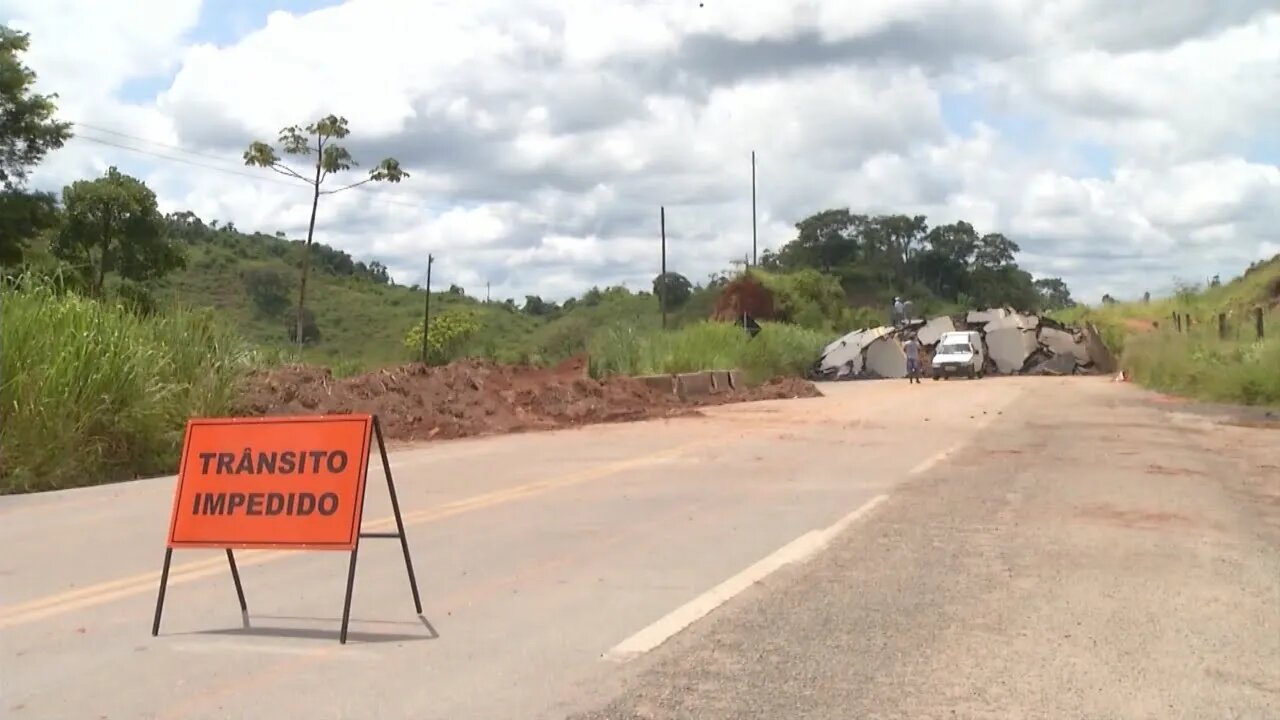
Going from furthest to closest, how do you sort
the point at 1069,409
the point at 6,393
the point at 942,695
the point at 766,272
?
the point at 766,272 < the point at 1069,409 < the point at 6,393 < the point at 942,695

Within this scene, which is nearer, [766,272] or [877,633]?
[877,633]

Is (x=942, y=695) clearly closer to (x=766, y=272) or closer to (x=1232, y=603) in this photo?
(x=1232, y=603)

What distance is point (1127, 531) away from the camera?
10109 mm

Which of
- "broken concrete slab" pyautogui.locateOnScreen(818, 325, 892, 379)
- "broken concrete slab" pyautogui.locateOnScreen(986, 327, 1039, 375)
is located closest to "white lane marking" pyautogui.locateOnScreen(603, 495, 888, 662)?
"broken concrete slab" pyautogui.locateOnScreen(818, 325, 892, 379)

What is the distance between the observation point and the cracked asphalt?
5.57 m

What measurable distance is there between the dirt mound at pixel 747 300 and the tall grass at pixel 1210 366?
24344mm

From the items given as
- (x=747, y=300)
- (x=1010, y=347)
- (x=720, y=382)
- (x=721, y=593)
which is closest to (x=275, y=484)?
(x=721, y=593)

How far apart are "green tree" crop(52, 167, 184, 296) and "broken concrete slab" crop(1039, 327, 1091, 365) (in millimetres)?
35773

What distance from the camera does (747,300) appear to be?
212 ft

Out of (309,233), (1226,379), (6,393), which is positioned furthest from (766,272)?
(6,393)

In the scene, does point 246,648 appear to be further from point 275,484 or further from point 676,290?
point 676,290

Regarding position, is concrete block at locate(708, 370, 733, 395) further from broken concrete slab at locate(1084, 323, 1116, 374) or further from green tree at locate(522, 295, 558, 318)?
green tree at locate(522, 295, 558, 318)

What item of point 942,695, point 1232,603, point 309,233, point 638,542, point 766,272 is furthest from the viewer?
point 766,272

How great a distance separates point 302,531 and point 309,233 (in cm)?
3299
